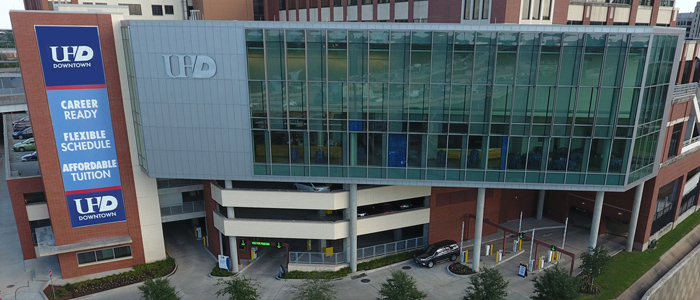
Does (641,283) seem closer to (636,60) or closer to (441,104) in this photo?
(636,60)

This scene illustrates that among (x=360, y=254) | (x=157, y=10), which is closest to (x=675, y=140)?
(x=360, y=254)

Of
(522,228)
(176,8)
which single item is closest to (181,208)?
(522,228)

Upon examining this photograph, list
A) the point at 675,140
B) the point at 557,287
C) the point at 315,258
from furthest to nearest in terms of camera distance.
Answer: the point at 675,140 → the point at 315,258 → the point at 557,287

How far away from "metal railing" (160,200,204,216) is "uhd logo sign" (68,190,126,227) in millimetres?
3121

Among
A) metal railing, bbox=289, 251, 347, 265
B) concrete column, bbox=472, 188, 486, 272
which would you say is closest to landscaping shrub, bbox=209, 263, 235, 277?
metal railing, bbox=289, 251, 347, 265

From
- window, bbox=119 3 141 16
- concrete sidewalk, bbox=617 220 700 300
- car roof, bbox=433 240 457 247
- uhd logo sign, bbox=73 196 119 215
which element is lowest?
concrete sidewalk, bbox=617 220 700 300

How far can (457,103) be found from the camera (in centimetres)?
2706

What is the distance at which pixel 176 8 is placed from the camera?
201 feet

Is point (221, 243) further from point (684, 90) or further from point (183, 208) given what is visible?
point (684, 90)

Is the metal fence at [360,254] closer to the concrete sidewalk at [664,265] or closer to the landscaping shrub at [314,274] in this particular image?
the landscaping shrub at [314,274]

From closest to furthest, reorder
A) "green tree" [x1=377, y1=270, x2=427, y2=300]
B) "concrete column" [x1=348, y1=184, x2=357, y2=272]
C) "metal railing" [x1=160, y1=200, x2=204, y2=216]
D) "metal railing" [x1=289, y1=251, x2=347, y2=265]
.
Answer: "green tree" [x1=377, y1=270, x2=427, y2=300] < "concrete column" [x1=348, y1=184, x2=357, y2=272] < "metal railing" [x1=289, y1=251, x2=347, y2=265] < "metal railing" [x1=160, y1=200, x2=204, y2=216]

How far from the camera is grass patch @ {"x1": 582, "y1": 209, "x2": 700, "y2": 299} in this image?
2888 centimetres

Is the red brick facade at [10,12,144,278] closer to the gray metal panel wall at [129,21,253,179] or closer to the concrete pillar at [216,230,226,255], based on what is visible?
the gray metal panel wall at [129,21,253,179]

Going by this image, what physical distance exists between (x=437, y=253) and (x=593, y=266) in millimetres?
10033
